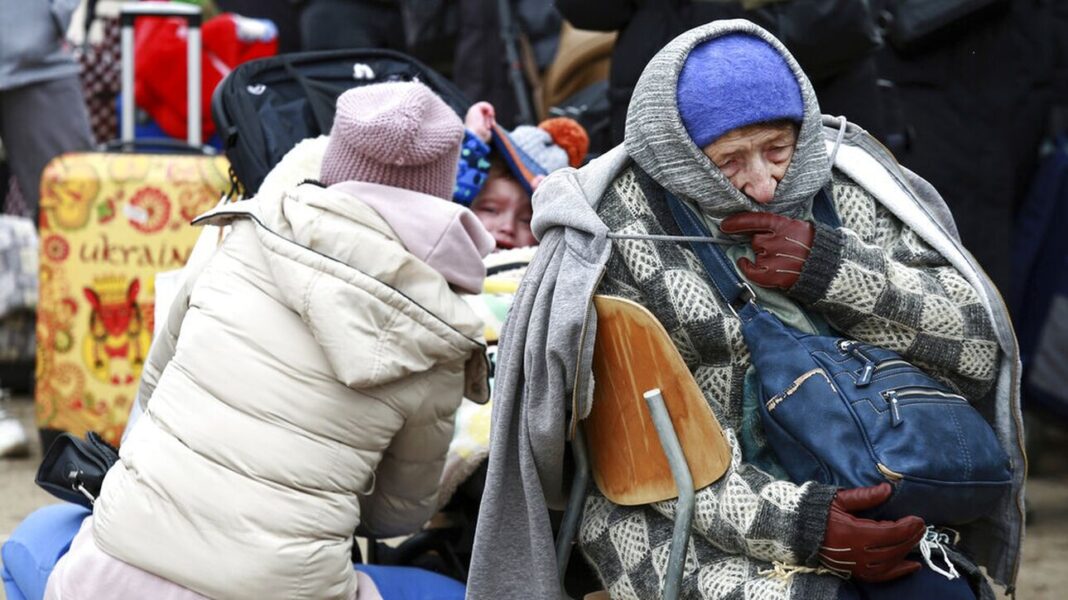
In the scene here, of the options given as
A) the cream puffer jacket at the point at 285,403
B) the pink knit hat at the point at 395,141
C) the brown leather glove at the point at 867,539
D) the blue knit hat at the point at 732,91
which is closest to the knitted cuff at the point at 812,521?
the brown leather glove at the point at 867,539

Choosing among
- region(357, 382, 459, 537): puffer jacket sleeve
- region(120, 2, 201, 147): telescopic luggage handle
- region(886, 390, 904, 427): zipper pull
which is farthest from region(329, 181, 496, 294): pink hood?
region(120, 2, 201, 147): telescopic luggage handle

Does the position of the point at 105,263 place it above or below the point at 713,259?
below

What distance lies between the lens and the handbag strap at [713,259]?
2727 mm

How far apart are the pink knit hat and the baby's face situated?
84 cm

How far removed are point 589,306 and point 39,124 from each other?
395 centimetres

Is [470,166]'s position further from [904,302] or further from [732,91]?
[904,302]

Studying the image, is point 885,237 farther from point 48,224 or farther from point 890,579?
point 48,224

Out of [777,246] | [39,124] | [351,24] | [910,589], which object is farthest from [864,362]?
[351,24]

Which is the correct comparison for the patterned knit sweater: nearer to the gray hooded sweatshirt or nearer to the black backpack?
the gray hooded sweatshirt

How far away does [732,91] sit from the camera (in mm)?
2656

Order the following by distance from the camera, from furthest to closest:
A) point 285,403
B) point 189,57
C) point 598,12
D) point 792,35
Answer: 1. point 189,57
2. point 598,12
3. point 792,35
4. point 285,403

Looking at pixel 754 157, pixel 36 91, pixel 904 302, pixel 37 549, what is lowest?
pixel 36 91

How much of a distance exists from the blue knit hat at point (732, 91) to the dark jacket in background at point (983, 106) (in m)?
2.70

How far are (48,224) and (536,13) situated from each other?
6.62 feet
